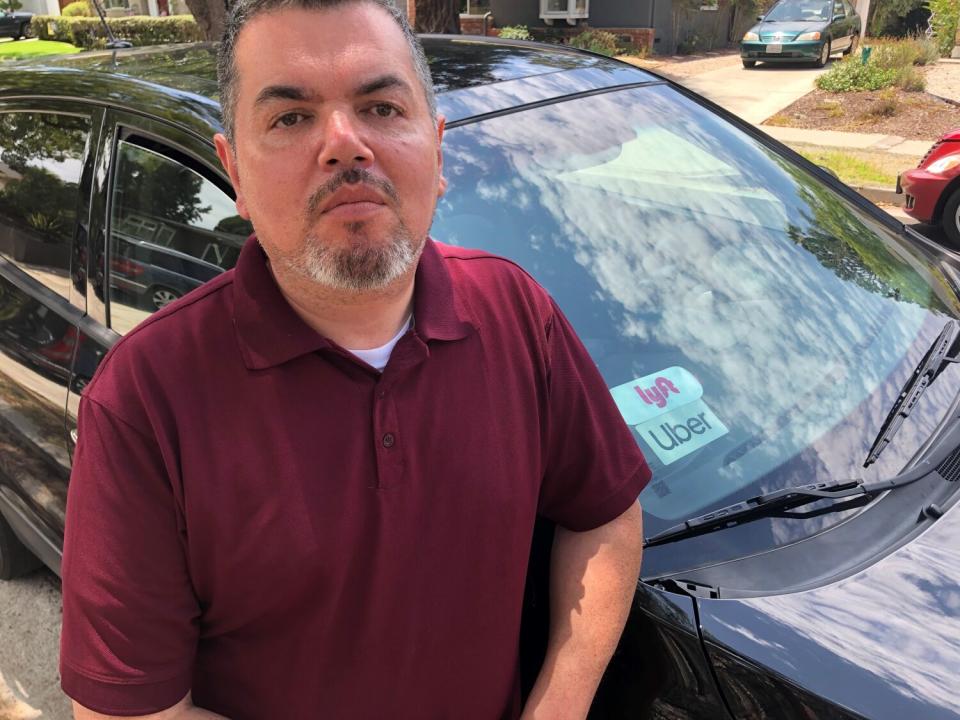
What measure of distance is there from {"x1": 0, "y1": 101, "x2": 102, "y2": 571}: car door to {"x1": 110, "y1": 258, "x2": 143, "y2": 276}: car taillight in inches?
4.6

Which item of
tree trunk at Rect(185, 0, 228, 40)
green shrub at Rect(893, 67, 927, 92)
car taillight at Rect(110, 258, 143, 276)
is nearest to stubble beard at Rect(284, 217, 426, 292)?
car taillight at Rect(110, 258, 143, 276)

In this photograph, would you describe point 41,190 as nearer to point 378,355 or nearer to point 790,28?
point 378,355

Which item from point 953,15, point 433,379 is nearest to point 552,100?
point 433,379

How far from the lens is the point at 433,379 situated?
1.22 metres

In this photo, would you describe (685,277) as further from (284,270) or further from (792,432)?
(284,270)

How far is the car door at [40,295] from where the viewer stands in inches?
83.4

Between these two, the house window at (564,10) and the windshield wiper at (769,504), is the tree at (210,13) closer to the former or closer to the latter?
the windshield wiper at (769,504)

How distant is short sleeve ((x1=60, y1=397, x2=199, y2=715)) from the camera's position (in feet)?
3.55

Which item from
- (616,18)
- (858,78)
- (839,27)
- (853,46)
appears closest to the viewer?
(858,78)

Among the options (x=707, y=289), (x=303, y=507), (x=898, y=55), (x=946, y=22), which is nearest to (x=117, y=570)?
(x=303, y=507)

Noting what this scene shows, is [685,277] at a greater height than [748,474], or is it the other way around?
[685,277]

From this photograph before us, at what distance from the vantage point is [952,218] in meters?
6.02

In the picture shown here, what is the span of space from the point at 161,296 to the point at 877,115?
10.7 metres

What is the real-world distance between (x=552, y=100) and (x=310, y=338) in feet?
3.98
